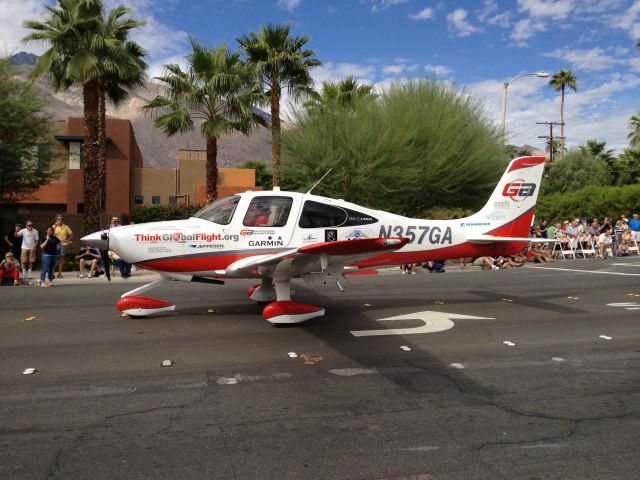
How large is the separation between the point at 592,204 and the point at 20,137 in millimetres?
30890

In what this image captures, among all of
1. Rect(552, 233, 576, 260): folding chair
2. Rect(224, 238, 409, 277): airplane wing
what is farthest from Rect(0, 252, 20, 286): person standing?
Rect(552, 233, 576, 260): folding chair

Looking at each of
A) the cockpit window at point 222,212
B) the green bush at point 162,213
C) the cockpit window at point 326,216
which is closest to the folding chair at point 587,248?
the cockpit window at point 326,216

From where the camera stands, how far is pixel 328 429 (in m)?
4.19

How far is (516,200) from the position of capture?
10.5m

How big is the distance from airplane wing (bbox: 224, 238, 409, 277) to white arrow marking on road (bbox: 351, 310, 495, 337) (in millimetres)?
1146

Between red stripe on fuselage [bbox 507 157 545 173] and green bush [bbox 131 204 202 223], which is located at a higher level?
red stripe on fuselage [bbox 507 157 545 173]

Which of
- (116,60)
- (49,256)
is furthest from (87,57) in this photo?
(49,256)

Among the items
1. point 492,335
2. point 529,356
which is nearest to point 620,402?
point 529,356

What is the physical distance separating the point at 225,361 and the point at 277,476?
2922 millimetres

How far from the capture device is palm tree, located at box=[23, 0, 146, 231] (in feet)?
67.5

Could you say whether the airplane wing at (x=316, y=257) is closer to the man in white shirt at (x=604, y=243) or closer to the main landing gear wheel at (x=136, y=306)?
the main landing gear wheel at (x=136, y=306)

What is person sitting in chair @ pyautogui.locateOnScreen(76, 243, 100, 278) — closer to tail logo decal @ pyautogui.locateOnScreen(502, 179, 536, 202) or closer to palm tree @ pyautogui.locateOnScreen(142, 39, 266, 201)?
palm tree @ pyautogui.locateOnScreen(142, 39, 266, 201)

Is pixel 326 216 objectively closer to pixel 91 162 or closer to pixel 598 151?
pixel 91 162

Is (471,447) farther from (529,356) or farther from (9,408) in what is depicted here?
(9,408)
